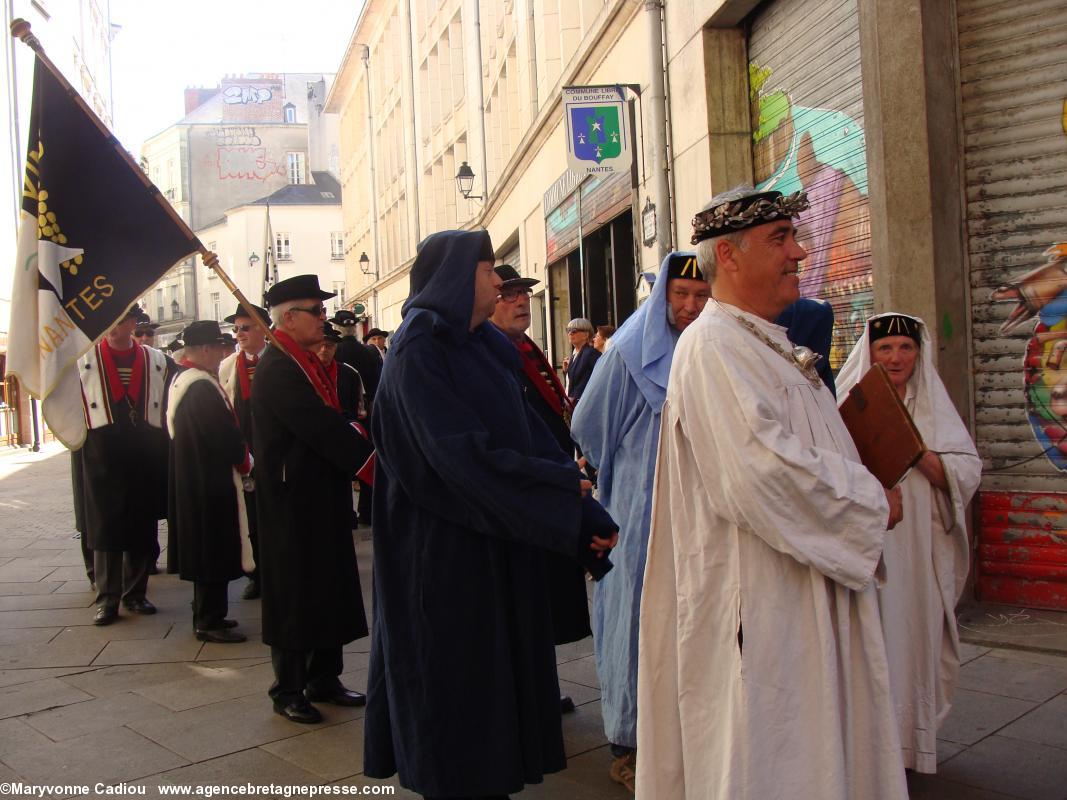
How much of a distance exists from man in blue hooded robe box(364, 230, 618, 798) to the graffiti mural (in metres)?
4.59

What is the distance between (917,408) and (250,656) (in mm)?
4008

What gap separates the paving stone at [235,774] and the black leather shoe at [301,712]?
15.6 inches

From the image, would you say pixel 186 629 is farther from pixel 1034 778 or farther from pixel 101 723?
pixel 1034 778

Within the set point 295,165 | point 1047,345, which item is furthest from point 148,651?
point 295,165

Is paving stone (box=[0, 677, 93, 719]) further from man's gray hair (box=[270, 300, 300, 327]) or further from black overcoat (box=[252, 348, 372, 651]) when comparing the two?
man's gray hair (box=[270, 300, 300, 327])

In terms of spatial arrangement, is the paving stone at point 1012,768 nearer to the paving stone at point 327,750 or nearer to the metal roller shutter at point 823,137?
the paving stone at point 327,750

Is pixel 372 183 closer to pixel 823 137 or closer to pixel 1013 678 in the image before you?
pixel 823 137

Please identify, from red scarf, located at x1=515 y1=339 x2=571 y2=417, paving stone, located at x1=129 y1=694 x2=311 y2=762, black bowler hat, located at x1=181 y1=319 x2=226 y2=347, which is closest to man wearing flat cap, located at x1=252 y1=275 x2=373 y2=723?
paving stone, located at x1=129 y1=694 x2=311 y2=762

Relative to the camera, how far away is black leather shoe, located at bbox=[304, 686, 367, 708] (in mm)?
5105

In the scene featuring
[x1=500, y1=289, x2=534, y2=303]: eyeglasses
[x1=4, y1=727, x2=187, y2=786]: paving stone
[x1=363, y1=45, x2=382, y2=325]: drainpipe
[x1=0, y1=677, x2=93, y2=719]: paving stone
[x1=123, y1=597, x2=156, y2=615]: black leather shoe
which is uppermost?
[x1=363, y1=45, x2=382, y2=325]: drainpipe

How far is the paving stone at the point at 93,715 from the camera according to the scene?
16.0 ft

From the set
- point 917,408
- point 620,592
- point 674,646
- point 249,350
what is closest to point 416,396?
point 674,646

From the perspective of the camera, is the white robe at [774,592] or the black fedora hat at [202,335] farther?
the black fedora hat at [202,335]

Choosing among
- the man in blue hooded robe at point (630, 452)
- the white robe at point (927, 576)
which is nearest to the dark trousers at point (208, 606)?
the man in blue hooded robe at point (630, 452)
